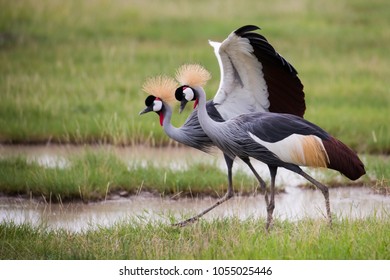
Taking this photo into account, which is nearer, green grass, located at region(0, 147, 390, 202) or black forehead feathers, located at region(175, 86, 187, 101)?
black forehead feathers, located at region(175, 86, 187, 101)

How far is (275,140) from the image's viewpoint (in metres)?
5.49

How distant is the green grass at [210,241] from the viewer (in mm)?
5082

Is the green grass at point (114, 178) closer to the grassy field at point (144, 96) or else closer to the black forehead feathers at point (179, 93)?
the grassy field at point (144, 96)

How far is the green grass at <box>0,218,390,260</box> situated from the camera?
5.08 m

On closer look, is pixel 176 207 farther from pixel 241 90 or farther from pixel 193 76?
pixel 193 76

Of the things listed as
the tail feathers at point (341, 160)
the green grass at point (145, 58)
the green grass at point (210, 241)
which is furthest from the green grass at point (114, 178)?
the tail feathers at point (341, 160)

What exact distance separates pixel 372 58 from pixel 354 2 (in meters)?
2.74

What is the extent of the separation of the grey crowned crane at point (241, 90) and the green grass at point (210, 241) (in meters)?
0.29

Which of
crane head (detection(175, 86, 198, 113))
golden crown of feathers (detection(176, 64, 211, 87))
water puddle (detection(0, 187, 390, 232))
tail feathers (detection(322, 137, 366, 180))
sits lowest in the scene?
water puddle (detection(0, 187, 390, 232))

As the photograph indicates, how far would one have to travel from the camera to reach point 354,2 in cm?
1405

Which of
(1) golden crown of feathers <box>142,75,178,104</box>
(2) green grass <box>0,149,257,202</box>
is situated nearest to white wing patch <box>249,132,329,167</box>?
(1) golden crown of feathers <box>142,75,178,104</box>

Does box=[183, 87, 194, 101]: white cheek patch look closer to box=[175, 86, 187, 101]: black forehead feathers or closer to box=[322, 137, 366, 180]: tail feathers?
box=[175, 86, 187, 101]: black forehead feathers

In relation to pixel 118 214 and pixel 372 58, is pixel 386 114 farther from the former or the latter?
pixel 118 214

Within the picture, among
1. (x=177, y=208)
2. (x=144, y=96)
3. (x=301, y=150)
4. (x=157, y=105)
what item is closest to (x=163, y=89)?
(x=157, y=105)
